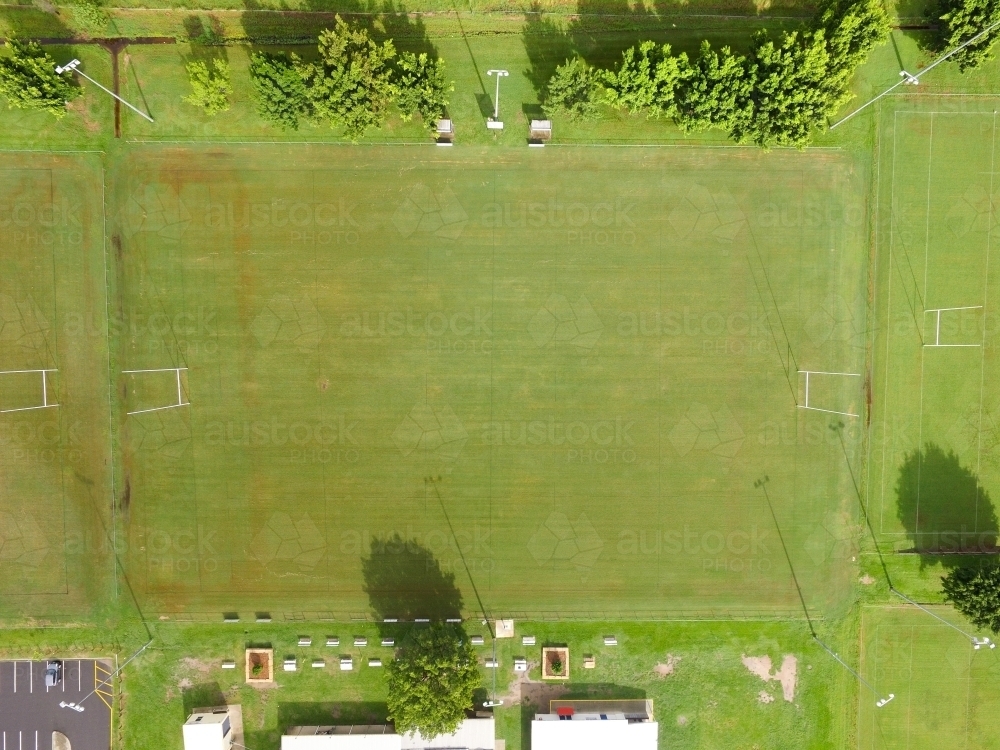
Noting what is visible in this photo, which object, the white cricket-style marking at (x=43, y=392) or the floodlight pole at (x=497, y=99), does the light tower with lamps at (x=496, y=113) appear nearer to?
the floodlight pole at (x=497, y=99)

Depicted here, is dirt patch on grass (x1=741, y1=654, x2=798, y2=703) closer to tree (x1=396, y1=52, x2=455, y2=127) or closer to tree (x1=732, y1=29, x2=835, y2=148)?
tree (x1=732, y1=29, x2=835, y2=148)

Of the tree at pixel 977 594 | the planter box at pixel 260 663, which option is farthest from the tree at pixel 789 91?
the planter box at pixel 260 663

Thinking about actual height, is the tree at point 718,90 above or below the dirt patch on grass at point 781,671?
above

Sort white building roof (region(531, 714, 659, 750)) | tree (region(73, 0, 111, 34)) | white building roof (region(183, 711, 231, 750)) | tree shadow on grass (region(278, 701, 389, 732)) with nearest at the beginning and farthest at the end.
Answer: tree (region(73, 0, 111, 34)) < white building roof (region(183, 711, 231, 750)) < white building roof (region(531, 714, 659, 750)) < tree shadow on grass (region(278, 701, 389, 732))

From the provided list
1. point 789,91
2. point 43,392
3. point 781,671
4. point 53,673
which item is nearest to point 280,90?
point 43,392

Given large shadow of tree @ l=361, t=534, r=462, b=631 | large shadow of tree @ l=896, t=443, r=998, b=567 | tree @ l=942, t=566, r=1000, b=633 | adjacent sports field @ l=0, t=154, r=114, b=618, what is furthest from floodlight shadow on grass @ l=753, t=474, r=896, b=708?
adjacent sports field @ l=0, t=154, r=114, b=618
